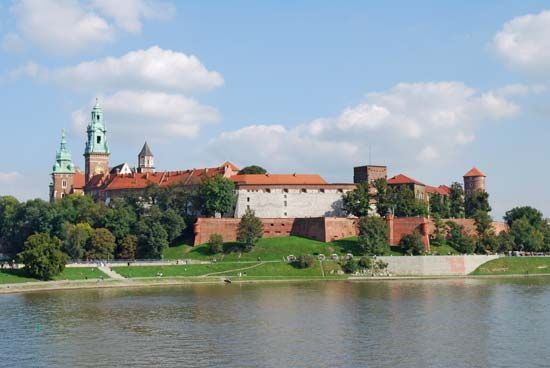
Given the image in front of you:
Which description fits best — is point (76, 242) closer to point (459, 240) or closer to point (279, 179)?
point (279, 179)

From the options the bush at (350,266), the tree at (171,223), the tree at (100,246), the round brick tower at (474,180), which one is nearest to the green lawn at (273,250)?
the tree at (171,223)

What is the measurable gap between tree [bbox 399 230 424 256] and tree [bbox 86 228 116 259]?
2531 centimetres

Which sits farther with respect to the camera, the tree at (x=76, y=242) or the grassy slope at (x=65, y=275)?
the tree at (x=76, y=242)

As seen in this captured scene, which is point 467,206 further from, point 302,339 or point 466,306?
point 302,339

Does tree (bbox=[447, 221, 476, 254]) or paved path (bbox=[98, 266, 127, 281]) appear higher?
tree (bbox=[447, 221, 476, 254])

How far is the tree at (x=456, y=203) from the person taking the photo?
88312mm

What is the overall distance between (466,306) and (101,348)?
70.7ft

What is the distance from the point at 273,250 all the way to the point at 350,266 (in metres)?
8.02

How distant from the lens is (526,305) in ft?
147

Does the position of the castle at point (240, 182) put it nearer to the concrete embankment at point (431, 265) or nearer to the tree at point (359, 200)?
the tree at point (359, 200)

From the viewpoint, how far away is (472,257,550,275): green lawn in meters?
69.2

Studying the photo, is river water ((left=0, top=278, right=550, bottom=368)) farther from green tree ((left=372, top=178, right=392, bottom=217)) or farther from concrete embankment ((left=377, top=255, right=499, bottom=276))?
green tree ((left=372, top=178, right=392, bottom=217))

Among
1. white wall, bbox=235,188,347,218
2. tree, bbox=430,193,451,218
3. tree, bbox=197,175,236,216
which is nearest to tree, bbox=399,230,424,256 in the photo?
white wall, bbox=235,188,347,218

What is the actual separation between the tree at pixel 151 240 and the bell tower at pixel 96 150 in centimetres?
2994
